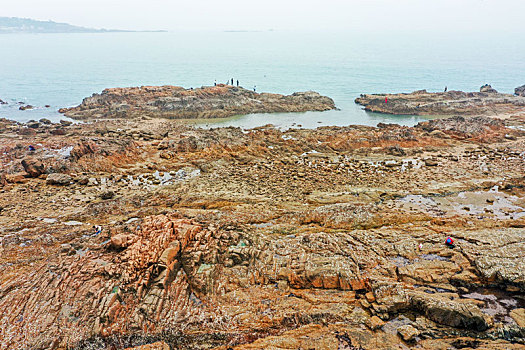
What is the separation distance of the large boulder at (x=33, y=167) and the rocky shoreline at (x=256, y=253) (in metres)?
0.17

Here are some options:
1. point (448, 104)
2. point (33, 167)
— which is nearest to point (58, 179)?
point (33, 167)

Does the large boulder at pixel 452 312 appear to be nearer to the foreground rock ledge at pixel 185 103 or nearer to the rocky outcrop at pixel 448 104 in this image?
the foreground rock ledge at pixel 185 103

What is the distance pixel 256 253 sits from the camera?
14023 mm

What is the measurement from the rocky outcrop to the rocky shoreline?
2725 centimetres

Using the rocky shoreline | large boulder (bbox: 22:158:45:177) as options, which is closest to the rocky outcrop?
the rocky shoreline

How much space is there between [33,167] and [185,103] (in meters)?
29.8

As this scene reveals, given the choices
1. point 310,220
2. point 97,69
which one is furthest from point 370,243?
point 97,69

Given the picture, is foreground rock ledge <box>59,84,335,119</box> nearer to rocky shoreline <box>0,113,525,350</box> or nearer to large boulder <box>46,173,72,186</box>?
rocky shoreline <box>0,113,525,350</box>

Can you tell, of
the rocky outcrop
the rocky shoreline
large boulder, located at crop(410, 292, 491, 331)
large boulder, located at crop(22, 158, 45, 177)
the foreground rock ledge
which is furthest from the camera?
the rocky outcrop

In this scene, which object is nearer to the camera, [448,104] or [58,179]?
[58,179]

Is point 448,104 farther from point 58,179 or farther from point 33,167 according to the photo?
point 33,167

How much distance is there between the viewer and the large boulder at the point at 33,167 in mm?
22812

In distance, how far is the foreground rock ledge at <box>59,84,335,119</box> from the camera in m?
46.4

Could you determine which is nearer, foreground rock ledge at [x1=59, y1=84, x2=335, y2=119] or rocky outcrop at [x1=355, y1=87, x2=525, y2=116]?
foreground rock ledge at [x1=59, y1=84, x2=335, y2=119]
